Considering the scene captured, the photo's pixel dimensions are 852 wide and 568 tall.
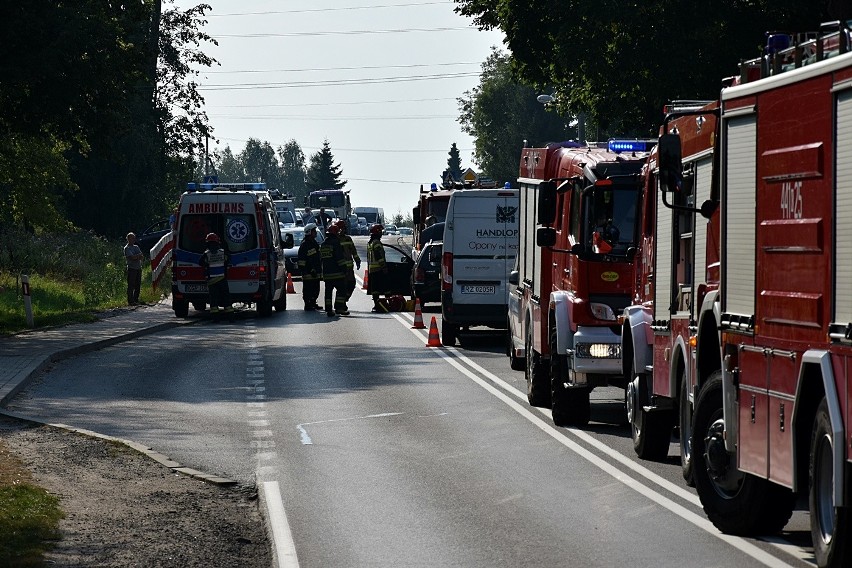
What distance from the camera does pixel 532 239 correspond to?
60.8 ft

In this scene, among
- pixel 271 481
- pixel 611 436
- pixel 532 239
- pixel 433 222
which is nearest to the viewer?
pixel 271 481

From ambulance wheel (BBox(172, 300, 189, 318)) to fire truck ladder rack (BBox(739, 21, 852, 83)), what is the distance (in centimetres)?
2601

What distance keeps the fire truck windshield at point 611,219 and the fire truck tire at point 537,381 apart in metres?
2.10

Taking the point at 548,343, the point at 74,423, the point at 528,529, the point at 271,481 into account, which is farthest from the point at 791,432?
the point at 74,423

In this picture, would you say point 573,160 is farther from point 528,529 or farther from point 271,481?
point 528,529

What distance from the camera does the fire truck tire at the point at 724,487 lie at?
9.80 m

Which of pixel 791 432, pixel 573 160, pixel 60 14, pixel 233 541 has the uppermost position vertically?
pixel 60 14

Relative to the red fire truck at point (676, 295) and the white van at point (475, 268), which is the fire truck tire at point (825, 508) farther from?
the white van at point (475, 268)

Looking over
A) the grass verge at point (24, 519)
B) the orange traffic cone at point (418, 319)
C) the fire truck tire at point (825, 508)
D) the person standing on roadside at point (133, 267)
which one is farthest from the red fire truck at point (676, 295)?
the person standing on roadside at point (133, 267)

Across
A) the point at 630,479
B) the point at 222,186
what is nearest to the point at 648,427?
the point at 630,479

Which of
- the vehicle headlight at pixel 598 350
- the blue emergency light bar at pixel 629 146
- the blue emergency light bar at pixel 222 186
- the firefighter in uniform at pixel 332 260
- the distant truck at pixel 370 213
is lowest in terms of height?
the vehicle headlight at pixel 598 350

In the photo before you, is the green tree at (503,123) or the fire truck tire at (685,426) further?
the green tree at (503,123)

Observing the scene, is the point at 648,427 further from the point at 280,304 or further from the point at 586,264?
the point at 280,304

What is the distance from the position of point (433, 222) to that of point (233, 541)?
28.1 meters
